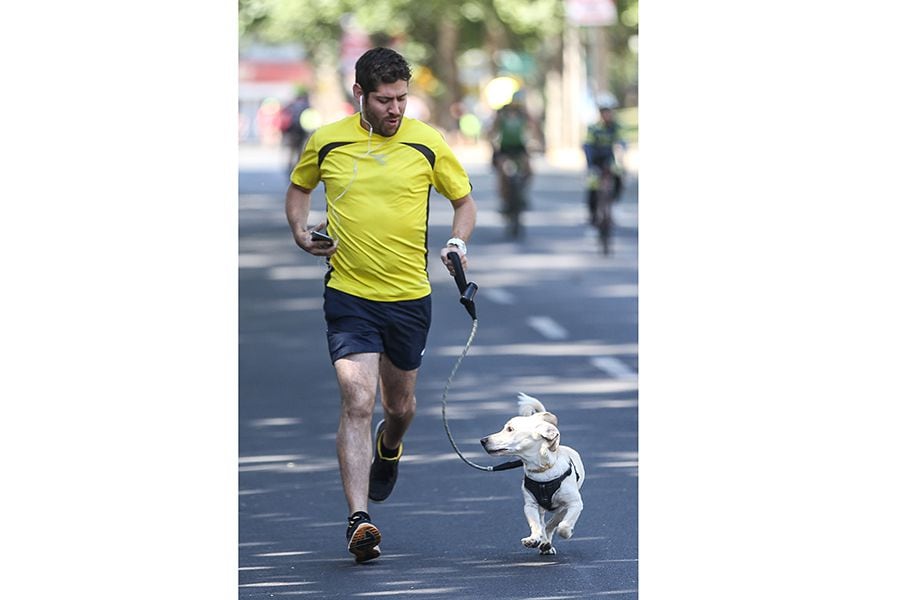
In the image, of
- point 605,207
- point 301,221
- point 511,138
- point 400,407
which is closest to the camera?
point 301,221

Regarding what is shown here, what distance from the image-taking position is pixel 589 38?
194ft

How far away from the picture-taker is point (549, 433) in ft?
24.8

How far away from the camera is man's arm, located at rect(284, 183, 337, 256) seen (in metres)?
7.69

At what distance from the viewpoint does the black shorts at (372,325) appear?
7.86 metres

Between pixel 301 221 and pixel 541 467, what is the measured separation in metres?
1.22

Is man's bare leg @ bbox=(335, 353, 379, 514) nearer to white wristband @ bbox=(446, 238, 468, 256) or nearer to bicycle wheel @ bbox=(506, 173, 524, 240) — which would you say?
white wristband @ bbox=(446, 238, 468, 256)

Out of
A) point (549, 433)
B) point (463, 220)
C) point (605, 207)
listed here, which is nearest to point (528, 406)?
point (549, 433)

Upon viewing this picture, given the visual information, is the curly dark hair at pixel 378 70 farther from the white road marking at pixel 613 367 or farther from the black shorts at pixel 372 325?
the white road marking at pixel 613 367

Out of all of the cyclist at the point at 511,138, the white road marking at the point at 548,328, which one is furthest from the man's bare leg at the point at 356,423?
the cyclist at the point at 511,138

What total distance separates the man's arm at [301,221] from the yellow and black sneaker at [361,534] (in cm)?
92

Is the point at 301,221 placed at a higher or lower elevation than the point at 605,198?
higher

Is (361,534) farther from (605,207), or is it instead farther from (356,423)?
(605,207)
